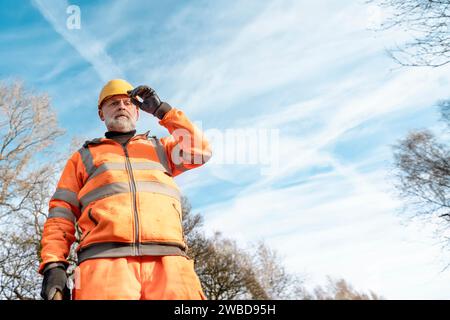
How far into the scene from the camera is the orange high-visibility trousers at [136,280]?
2.13 meters

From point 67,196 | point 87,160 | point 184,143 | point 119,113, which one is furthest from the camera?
point 119,113

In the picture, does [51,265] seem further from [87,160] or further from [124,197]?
[87,160]

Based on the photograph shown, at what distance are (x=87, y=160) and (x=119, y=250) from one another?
924 mm

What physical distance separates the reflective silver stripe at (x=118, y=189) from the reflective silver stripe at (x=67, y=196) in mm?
110

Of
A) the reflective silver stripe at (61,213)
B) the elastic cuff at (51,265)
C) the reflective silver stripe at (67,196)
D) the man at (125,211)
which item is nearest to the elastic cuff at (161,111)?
the man at (125,211)

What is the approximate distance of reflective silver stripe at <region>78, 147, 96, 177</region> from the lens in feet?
9.09

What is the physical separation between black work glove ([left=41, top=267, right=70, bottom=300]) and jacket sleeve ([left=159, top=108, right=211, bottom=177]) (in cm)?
122

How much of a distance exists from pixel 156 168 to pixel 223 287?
2871 cm

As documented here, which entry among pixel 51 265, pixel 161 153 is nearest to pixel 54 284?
pixel 51 265

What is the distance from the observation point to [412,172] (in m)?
18.0

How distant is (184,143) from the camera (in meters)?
3.05
